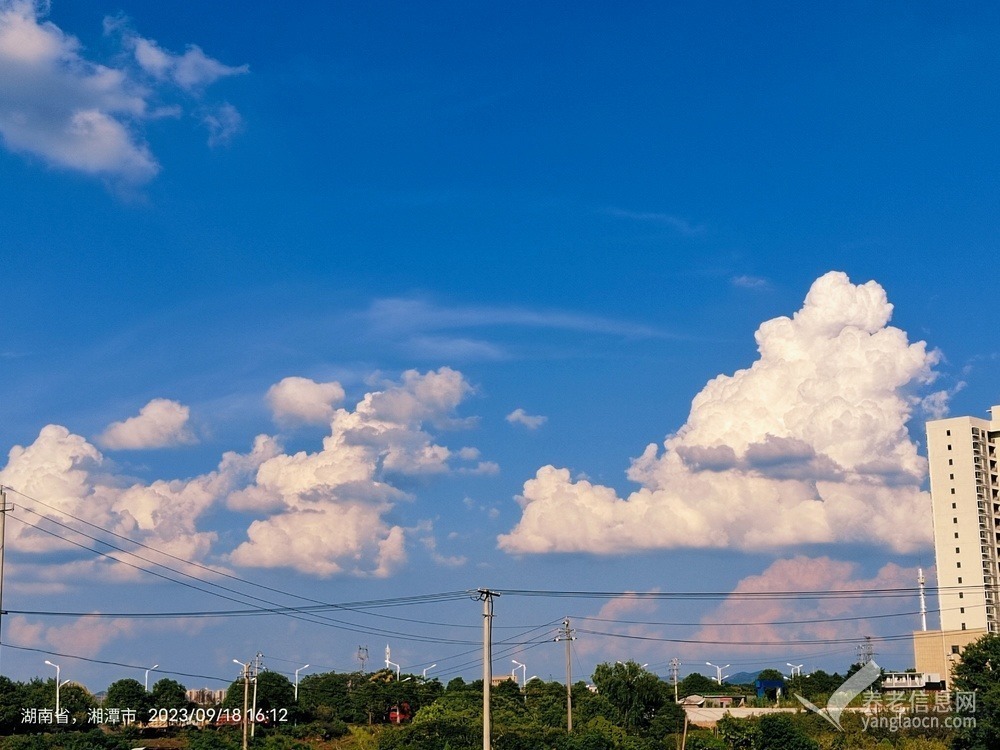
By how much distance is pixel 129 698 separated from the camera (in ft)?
462

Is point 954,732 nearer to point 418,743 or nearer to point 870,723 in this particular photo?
point 870,723

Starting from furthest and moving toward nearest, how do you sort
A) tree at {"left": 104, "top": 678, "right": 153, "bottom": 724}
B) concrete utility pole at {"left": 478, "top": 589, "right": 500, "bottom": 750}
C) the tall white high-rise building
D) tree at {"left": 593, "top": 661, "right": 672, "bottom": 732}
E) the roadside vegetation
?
the tall white high-rise building, tree at {"left": 104, "top": 678, "right": 153, "bottom": 724}, tree at {"left": 593, "top": 661, "right": 672, "bottom": 732}, the roadside vegetation, concrete utility pole at {"left": 478, "top": 589, "right": 500, "bottom": 750}

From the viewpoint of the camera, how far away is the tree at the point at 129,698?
461ft

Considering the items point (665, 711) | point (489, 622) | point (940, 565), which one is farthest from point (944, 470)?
point (489, 622)

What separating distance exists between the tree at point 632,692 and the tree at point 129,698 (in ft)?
198

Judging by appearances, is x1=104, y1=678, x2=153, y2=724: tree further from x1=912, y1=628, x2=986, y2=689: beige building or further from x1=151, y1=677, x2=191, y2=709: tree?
x1=912, y1=628, x2=986, y2=689: beige building

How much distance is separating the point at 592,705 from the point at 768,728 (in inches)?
1297

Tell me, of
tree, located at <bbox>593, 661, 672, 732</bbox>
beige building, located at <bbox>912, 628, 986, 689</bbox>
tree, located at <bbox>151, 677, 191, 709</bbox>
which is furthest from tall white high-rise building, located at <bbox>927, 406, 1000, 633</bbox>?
tree, located at <bbox>151, 677, 191, 709</bbox>

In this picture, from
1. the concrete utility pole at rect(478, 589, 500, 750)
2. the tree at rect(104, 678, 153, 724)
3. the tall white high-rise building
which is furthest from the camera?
the tall white high-rise building

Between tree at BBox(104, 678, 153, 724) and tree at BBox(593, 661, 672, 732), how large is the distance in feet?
198

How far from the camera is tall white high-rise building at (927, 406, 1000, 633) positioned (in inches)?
6043

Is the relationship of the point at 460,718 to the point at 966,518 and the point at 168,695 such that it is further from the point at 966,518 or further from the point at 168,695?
the point at 966,518

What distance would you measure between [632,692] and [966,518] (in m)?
66.9

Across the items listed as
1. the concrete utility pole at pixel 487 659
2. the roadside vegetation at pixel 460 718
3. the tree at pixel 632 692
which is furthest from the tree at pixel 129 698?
the concrete utility pole at pixel 487 659
